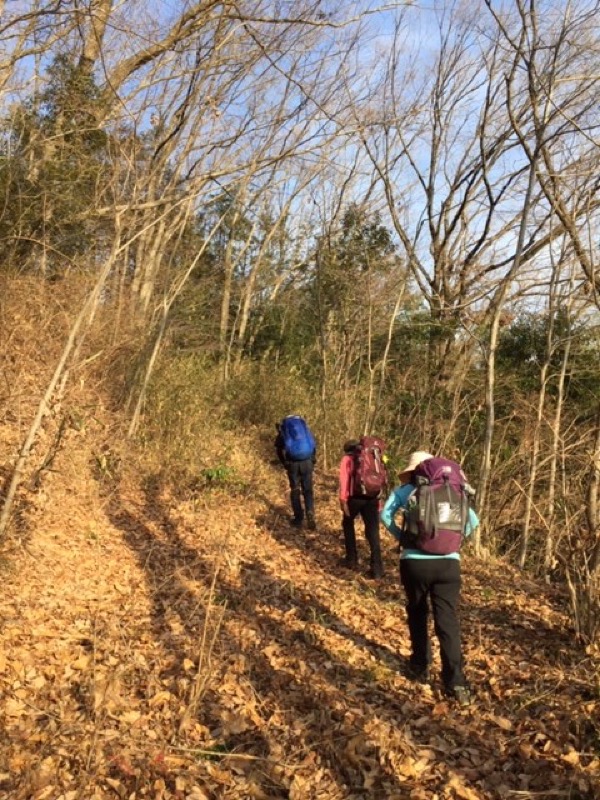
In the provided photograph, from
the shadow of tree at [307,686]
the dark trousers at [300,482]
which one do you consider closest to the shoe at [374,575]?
the shadow of tree at [307,686]

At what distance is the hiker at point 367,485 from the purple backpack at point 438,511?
A: 2467mm

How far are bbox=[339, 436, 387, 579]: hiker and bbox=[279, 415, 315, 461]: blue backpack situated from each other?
155 cm

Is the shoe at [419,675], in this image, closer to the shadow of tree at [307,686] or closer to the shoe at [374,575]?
the shadow of tree at [307,686]

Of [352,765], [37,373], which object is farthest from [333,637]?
[37,373]

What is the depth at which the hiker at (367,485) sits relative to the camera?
676 centimetres

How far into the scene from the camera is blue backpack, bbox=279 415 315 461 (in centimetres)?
848

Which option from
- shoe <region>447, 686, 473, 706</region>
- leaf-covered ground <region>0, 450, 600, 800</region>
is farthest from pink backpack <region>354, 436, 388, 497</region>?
shoe <region>447, 686, 473, 706</region>

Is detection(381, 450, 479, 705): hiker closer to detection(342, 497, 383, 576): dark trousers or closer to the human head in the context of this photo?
the human head

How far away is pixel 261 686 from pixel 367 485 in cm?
275

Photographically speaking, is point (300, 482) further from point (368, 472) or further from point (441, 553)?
point (441, 553)

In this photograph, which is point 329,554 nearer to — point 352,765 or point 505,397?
point 352,765

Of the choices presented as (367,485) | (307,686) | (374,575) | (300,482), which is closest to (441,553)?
(307,686)

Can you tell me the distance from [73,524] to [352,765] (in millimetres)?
5129

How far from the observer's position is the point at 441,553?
4152mm
